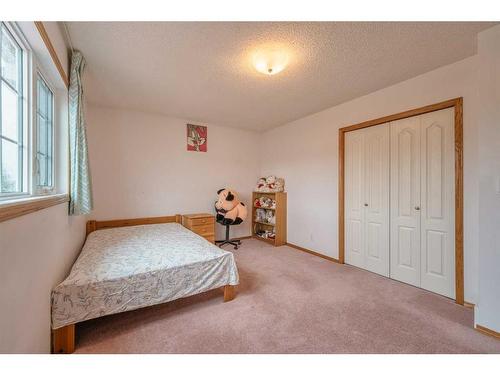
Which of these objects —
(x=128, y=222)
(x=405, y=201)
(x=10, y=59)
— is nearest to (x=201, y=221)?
(x=128, y=222)

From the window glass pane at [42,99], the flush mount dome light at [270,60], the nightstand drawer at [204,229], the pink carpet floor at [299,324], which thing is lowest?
the pink carpet floor at [299,324]

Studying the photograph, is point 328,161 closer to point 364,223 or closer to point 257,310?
point 364,223

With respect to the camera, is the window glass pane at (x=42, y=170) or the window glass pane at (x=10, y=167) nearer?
the window glass pane at (x=10, y=167)

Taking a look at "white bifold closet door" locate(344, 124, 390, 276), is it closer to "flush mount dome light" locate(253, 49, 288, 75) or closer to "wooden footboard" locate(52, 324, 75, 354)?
"flush mount dome light" locate(253, 49, 288, 75)

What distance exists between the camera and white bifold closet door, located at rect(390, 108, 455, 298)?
2.12 metres

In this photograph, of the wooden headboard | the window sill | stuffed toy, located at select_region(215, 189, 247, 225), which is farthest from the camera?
stuffed toy, located at select_region(215, 189, 247, 225)

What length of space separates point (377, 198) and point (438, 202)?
0.61 meters

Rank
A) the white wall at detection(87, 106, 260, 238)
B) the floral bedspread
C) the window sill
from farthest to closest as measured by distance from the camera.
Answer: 1. the white wall at detection(87, 106, 260, 238)
2. the floral bedspread
3. the window sill

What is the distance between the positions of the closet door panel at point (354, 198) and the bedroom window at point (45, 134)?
3.30 m

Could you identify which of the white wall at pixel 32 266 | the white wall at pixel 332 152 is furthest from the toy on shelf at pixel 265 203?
the white wall at pixel 32 266

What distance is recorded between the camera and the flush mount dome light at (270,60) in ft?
6.16

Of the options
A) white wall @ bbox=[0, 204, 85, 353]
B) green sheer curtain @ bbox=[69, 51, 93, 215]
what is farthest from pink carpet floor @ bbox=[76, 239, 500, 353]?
green sheer curtain @ bbox=[69, 51, 93, 215]

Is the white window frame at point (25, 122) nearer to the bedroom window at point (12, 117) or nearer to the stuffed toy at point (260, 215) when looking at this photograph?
the bedroom window at point (12, 117)

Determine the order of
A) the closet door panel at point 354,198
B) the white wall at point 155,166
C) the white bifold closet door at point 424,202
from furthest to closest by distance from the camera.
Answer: the white wall at point 155,166 < the closet door panel at point 354,198 < the white bifold closet door at point 424,202
